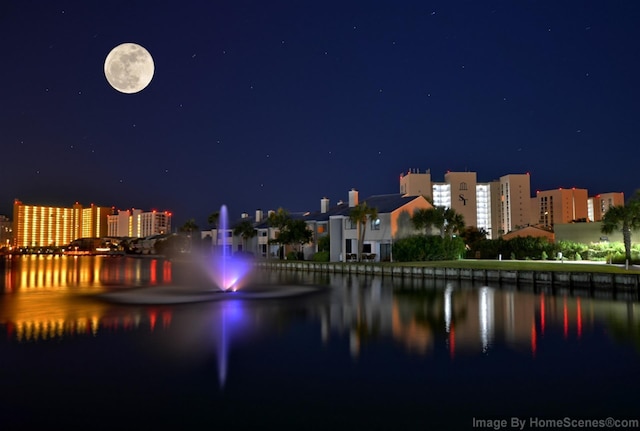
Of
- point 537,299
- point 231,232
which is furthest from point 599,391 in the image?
point 231,232

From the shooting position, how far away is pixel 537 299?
33125 mm

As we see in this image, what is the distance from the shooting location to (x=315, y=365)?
16844 millimetres

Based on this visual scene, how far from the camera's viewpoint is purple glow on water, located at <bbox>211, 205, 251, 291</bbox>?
46966mm

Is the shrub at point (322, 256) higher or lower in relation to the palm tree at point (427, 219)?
lower

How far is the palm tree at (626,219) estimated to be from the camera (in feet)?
157

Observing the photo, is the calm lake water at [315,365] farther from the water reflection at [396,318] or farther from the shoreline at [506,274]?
the shoreline at [506,274]

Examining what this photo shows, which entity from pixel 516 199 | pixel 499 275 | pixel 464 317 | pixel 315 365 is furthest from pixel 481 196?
pixel 315 365

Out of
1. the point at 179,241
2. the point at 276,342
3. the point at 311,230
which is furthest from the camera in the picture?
the point at 179,241

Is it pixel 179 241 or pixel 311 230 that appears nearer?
pixel 311 230

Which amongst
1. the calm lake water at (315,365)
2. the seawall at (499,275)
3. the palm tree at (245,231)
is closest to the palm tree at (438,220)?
the seawall at (499,275)

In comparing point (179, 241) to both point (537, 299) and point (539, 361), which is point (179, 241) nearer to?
point (537, 299)

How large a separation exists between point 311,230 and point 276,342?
5773 cm

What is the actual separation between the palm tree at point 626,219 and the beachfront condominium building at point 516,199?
141412mm

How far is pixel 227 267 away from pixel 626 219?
160ft
